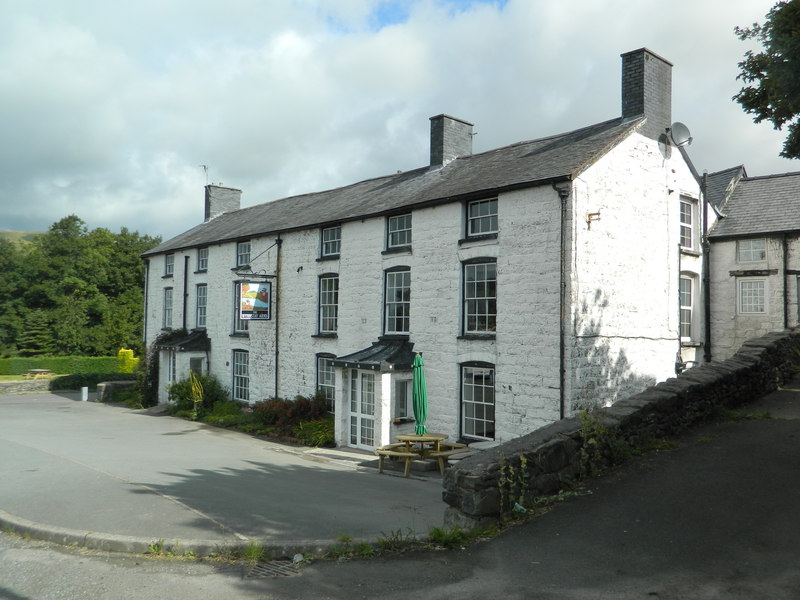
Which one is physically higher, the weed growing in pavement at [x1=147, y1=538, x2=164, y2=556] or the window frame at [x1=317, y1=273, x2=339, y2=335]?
the window frame at [x1=317, y1=273, x2=339, y2=335]

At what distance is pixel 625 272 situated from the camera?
1543 centimetres

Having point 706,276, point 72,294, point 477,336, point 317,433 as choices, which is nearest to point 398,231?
point 477,336

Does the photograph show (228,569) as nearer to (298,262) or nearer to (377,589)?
(377,589)

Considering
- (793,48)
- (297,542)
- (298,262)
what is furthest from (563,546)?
(298,262)

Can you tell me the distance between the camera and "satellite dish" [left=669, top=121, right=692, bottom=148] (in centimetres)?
1700

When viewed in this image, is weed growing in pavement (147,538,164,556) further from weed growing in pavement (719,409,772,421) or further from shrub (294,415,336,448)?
shrub (294,415,336,448)

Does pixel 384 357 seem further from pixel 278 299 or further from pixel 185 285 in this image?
pixel 185 285

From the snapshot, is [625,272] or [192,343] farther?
[192,343]

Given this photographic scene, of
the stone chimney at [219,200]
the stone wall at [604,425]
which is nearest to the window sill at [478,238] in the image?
the stone wall at [604,425]

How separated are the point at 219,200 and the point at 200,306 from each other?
7.91 metres

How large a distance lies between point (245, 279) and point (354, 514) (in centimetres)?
1521

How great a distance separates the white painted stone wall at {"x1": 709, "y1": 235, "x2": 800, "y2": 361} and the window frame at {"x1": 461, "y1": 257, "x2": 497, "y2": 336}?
8281 mm

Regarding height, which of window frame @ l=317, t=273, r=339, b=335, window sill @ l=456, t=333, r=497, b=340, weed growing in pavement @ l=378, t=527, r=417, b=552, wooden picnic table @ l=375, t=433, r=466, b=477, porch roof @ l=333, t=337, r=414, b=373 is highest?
window frame @ l=317, t=273, r=339, b=335

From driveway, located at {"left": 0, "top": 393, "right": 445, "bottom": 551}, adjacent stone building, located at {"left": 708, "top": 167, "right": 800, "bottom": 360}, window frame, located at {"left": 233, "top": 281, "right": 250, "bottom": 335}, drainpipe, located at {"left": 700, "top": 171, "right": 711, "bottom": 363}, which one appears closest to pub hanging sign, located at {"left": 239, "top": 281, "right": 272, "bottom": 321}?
window frame, located at {"left": 233, "top": 281, "right": 250, "bottom": 335}
